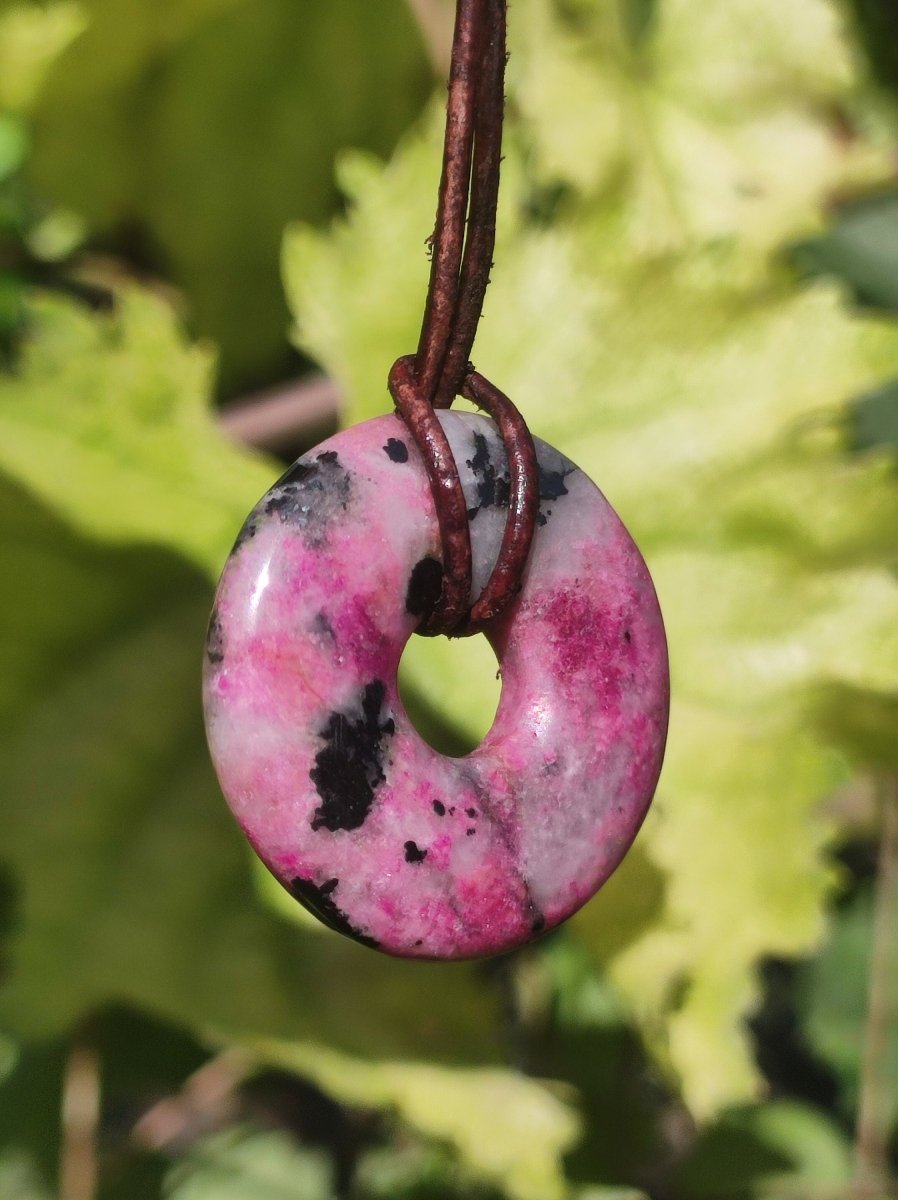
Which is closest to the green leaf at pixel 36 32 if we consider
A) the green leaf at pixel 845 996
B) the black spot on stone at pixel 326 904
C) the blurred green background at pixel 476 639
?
the blurred green background at pixel 476 639

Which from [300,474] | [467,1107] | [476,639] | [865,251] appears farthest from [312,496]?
[865,251]

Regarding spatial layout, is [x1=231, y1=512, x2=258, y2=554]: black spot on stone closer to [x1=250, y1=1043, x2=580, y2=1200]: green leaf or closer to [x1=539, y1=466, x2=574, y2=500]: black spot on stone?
[x1=539, y1=466, x2=574, y2=500]: black spot on stone

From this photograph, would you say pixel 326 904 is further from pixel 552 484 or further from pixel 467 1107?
pixel 467 1107

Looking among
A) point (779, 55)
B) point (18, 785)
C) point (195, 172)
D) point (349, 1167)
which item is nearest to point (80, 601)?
point (18, 785)

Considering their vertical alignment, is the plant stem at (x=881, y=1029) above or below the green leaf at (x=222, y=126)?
below

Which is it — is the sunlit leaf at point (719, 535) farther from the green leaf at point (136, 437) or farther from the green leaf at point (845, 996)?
the green leaf at point (845, 996)

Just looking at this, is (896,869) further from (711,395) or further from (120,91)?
(120,91)
